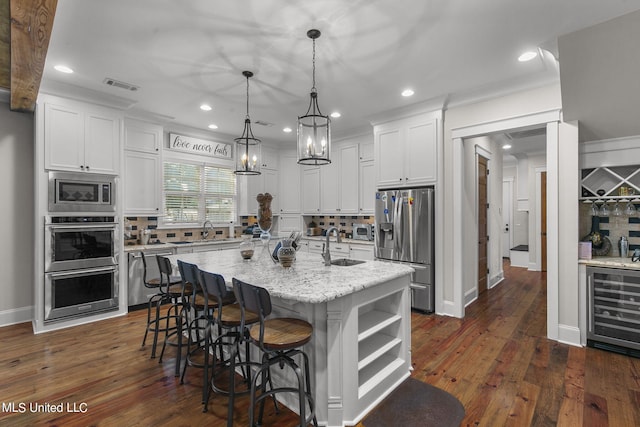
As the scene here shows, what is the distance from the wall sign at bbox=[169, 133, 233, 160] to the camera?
17.1 ft

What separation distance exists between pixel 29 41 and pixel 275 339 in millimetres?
2810

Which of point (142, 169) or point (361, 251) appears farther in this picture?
point (361, 251)

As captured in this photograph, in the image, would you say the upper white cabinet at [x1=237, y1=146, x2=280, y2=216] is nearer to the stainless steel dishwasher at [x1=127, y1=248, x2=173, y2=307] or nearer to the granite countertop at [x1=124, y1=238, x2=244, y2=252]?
the granite countertop at [x1=124, y1=238, x2=244, y2=252]

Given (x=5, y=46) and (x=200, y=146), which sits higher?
(x=5, y=46)

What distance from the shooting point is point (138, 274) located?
14.4 feet

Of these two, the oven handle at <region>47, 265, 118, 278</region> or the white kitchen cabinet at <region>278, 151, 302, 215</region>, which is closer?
the oven handle at <region>47, 265, 118, 278</region>

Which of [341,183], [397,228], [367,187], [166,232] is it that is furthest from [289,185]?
[397,228]

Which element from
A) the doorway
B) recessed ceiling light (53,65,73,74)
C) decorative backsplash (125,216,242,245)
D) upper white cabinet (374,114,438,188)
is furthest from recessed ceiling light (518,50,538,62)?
decorative backsplash (125,216,242,245)

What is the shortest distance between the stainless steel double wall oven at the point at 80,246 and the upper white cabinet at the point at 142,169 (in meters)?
0.53

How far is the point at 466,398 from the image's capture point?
234cm

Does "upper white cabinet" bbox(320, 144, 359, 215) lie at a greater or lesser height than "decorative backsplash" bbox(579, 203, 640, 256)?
greater

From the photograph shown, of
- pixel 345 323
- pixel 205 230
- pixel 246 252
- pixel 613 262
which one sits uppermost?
pixel 205 230

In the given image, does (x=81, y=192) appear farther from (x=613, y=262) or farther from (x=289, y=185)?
(x=613, y=262)

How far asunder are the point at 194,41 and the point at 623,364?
478 cm
